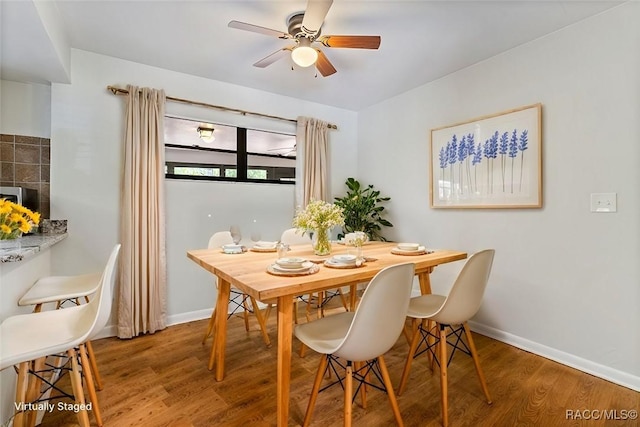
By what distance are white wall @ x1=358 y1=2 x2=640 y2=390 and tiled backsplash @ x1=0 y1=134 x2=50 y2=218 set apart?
390cm

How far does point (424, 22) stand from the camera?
2.21 m

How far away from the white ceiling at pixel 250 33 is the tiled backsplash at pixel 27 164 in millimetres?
532

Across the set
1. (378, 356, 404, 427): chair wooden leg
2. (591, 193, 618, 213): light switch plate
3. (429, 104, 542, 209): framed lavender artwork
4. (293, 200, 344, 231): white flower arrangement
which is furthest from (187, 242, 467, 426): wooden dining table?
(591, 193, 618, 213): light switch plate

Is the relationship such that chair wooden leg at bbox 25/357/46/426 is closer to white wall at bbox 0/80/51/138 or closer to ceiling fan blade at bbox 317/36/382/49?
white wall at bbox 0/80/51/138

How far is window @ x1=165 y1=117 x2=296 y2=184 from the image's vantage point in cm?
315

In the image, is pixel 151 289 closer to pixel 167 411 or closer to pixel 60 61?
pixel 167 411

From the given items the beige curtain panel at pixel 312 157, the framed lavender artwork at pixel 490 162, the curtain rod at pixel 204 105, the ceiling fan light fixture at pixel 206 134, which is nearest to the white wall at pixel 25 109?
the curtain rod at pixel 204 105

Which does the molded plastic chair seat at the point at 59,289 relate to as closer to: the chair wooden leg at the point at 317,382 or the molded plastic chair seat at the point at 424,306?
the chair wooden leg at the point at 317,382

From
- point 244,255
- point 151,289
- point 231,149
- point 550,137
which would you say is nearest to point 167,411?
point 244,255

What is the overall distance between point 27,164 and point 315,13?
9.26 ft

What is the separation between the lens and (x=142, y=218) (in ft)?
9.05

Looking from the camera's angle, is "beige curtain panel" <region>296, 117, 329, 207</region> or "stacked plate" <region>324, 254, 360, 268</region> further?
"beige curtain panel" <region>296, 117, 329, 207</region>

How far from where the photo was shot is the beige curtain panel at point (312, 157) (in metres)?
3.74

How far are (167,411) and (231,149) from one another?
2539 millimetres
